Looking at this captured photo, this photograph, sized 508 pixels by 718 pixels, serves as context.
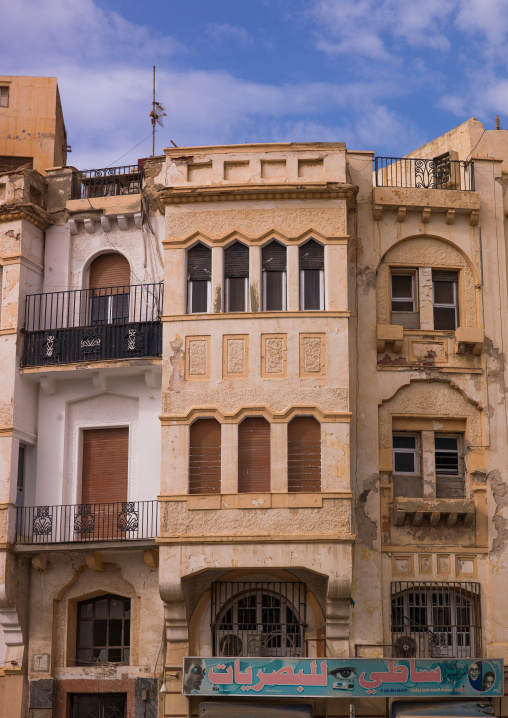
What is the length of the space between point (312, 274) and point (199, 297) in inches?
93.1

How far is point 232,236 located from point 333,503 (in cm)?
584

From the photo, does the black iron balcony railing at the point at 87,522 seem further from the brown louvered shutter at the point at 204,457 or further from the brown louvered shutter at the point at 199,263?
the brown louvered shutter at the point at 199,263

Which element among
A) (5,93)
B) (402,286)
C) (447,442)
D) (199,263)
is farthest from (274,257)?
(5,93)

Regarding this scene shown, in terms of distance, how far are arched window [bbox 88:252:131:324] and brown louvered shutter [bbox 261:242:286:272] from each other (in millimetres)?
3323

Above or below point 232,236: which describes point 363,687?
below

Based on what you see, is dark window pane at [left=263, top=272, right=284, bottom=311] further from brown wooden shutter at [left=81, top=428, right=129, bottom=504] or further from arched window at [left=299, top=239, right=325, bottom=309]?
brown wooden shutter at [left=81, top=428, right=129, bottom=504]

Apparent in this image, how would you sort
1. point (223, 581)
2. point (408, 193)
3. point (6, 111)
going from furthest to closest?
point (6, 111)
point (408, 193)
point (223, 581)

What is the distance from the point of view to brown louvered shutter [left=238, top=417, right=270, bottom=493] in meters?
20.9

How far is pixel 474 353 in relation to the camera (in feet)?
73.5

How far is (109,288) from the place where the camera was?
23.5 meters

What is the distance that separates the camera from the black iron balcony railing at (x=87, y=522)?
2183 cm

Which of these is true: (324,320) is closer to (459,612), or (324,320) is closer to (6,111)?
(459,612)

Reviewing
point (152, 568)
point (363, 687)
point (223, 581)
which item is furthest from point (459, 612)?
point (152, 568)

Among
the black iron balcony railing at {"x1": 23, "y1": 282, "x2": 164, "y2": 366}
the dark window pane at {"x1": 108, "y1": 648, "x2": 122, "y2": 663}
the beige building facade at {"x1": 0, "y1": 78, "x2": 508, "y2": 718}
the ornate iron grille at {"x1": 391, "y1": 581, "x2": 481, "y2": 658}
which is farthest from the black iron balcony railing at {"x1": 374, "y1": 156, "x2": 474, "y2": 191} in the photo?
the dark window pane at {"x1": 108, "y1": 648, "x2": 122, "y2": 663}
